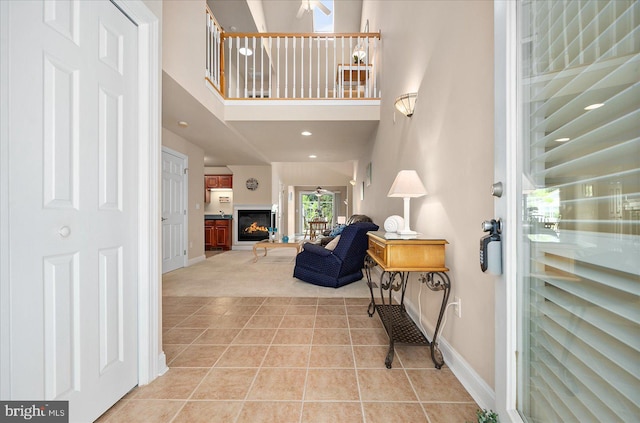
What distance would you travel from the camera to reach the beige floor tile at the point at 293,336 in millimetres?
2199

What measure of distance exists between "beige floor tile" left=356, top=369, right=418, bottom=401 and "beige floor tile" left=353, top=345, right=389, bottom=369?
0.06 metres

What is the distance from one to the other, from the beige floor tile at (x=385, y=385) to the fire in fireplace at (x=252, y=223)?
262 inches

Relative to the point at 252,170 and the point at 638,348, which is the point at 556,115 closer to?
the point at 638,348

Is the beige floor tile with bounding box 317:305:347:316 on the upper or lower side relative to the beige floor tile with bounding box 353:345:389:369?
lower

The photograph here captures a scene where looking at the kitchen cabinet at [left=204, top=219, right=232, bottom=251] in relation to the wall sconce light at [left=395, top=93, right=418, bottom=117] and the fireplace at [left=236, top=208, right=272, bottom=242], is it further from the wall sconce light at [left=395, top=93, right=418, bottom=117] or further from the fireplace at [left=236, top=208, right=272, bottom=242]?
the wall sconce light at [left=395, top=93, right=418, bottom=117]

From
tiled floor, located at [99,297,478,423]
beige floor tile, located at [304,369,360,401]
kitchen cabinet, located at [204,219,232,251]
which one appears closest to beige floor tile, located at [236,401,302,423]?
tiled floor, located at [99,297,478,423]

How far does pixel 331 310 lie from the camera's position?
2.92 meters

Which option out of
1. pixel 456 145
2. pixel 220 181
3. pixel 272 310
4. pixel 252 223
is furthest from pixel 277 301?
pixel 220 181

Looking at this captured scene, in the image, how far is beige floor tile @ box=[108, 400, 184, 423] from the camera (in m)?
1.38

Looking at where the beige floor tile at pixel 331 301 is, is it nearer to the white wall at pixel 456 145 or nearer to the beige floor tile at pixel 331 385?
the white wall at pixel 456 145

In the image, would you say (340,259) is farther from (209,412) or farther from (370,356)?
A: (209,412)

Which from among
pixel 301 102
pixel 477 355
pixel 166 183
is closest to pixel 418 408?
pixel 477 355

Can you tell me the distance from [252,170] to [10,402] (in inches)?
295

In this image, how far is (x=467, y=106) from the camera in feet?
5.29
